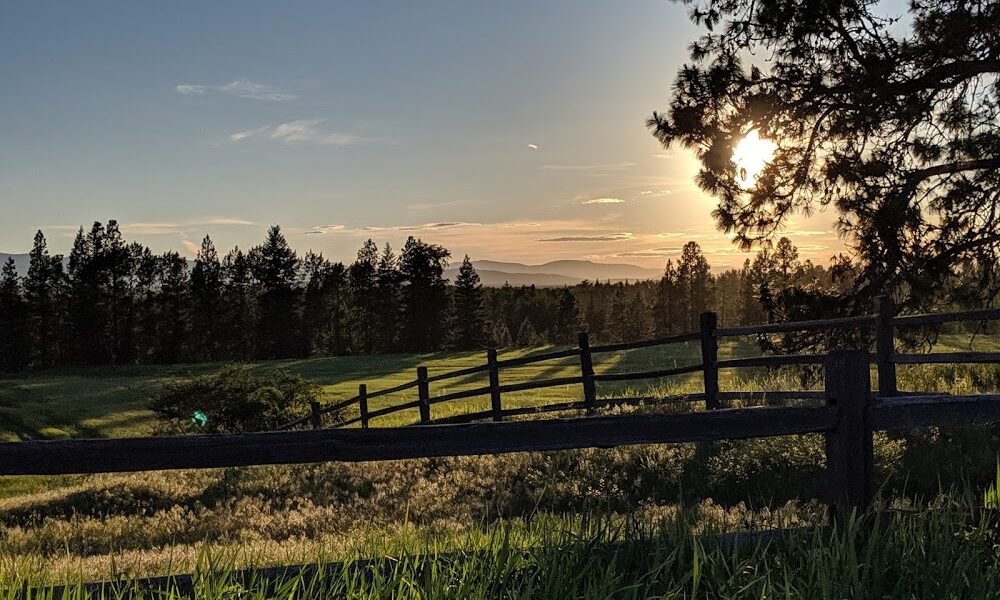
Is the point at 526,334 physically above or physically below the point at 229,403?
below

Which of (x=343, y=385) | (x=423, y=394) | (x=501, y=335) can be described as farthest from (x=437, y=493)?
(x=501, y=335)

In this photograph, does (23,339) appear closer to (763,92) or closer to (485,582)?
(763,92)

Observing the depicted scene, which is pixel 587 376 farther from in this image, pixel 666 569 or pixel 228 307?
pixel 228 307

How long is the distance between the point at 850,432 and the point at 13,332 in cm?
7970

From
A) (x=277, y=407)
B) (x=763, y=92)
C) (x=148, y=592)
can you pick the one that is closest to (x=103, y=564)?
(x=148, y=592)

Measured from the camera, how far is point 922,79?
41.6 feet

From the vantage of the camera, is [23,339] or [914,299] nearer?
[914,299]

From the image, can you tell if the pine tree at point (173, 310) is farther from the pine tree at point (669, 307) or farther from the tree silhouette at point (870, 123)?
the tree silhouette at point (870, 123)

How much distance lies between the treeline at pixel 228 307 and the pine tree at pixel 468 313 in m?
0.10

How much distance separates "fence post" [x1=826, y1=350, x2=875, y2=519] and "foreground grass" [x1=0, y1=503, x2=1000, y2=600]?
0.65 feet

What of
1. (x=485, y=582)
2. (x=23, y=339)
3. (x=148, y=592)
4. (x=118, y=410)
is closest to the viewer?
(x=485, y=582)

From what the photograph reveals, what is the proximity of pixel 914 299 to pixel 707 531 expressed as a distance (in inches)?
421

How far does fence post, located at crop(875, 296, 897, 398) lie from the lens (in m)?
12.6

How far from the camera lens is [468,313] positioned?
258ft
